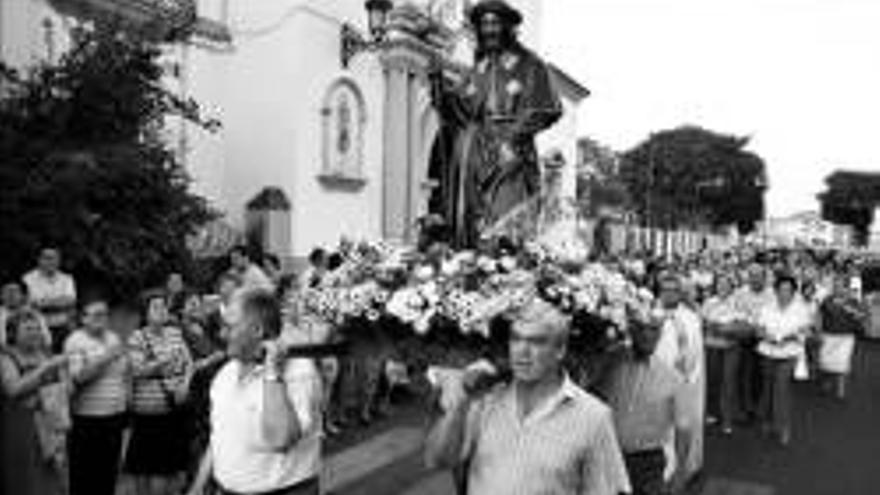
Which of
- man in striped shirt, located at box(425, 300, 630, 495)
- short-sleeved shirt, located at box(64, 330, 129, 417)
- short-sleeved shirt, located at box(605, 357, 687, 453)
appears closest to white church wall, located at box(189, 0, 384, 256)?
short-sleeved shirt, located at box(64, 330, 129, 417)

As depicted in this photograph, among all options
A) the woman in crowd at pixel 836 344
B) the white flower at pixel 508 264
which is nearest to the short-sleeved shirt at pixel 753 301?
the woman in crowd at pixel 836 344

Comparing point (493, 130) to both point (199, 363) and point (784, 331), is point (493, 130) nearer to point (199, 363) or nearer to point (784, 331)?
point (199, 363)

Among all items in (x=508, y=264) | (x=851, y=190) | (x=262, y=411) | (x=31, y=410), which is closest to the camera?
(x=31, y=410)

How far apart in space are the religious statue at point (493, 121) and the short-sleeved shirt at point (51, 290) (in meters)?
5.76

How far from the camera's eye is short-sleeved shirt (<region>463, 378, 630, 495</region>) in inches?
161

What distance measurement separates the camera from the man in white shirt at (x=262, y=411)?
192 inches

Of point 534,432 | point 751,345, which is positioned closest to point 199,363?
point 534,432

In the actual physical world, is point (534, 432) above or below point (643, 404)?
above

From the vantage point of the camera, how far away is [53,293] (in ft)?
35.7

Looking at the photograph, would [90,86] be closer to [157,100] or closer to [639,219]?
[157,100]

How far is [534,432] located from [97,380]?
184 inches

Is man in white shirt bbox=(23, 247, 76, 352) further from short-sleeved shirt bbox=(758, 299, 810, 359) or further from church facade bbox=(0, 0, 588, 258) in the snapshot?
short-sleeved shirt bbox=(758, 299, 810, 359)

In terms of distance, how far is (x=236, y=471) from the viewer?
5.05 meters

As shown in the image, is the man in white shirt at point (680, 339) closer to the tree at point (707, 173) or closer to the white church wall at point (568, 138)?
the white church wall at point (568, 138)
